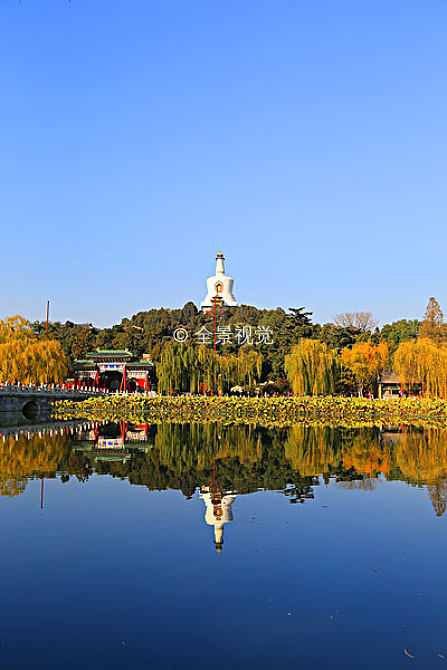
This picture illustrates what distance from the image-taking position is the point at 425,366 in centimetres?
3447

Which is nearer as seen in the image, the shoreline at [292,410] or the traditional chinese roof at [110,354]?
the shoreline at [292,410]

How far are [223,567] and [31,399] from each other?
28.4 m

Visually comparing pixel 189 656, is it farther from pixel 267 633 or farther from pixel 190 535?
pixel 190 535

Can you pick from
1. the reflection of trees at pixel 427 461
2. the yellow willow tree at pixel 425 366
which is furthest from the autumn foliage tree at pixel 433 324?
the reflection of trees at pixel 427 461

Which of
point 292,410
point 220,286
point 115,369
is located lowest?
point 292,410

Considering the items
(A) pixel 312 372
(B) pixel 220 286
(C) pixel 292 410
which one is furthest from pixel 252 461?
(B) pixel 220 286

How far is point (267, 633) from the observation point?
16.7 ft

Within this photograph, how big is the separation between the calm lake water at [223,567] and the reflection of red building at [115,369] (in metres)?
33.4

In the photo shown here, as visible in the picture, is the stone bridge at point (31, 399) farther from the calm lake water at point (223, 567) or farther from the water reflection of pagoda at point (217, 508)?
the water reflection of pagoda at point (217, 508)

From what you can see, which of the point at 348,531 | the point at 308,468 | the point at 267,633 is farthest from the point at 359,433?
the point at 267,633

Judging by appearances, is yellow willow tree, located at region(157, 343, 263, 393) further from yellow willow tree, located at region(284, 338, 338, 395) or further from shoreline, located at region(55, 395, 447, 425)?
yellow willow tree, located at region(284, 338, 338, 395)

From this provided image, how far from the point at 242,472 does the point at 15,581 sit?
7.81 metres

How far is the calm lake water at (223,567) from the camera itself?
4.84 meters

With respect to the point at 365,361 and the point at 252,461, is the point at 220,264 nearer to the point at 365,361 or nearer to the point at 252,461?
the point at 365,361
